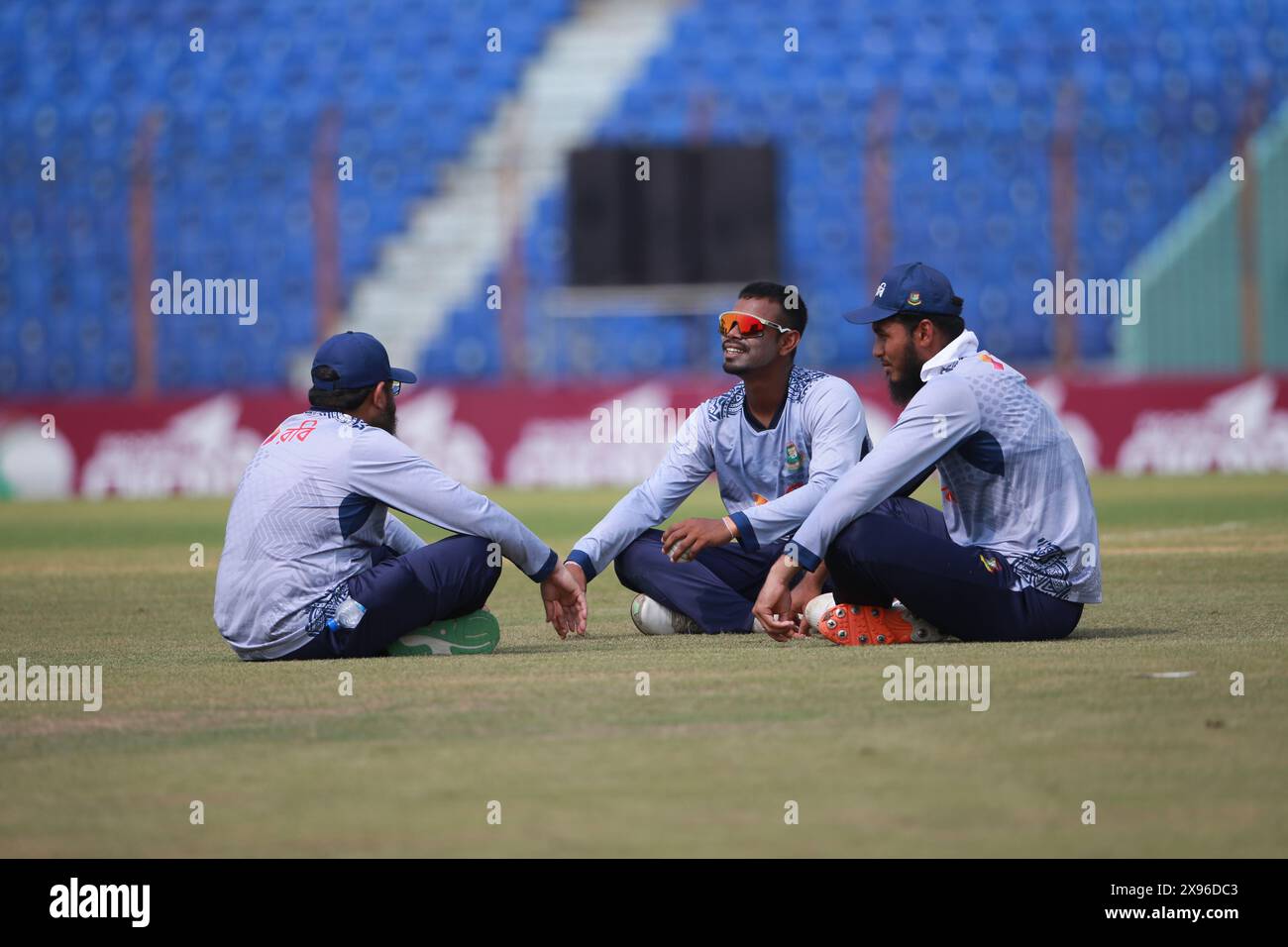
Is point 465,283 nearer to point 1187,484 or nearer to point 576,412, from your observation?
point 576,412

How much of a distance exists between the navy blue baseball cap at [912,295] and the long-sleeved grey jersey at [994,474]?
16 centimetres

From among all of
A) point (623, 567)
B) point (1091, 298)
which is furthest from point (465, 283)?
point (623, 567)

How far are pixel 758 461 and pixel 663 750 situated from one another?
3.11 m

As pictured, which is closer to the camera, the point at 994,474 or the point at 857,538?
the point at 857,538

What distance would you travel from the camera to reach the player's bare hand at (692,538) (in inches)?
280

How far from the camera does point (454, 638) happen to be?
7113 millimetres

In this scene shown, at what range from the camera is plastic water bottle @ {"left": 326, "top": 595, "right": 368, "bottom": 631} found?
6.73 metres

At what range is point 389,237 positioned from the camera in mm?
24688

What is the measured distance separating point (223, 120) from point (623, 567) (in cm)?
1869

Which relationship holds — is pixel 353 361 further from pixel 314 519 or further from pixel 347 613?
pixel 347 613
